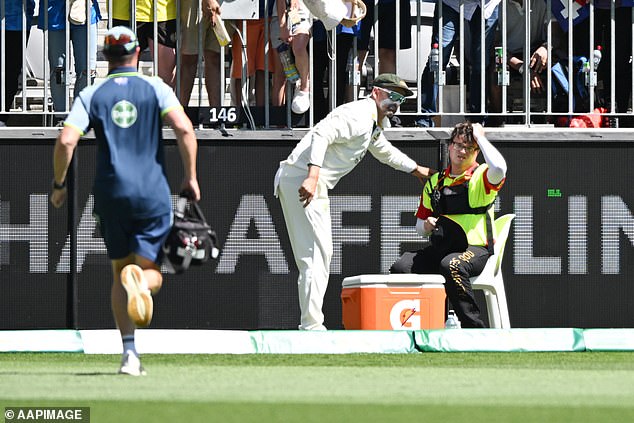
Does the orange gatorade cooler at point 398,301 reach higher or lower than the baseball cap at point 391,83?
lower

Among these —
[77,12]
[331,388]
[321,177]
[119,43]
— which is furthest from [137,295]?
[77,12]

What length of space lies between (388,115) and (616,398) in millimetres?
4709

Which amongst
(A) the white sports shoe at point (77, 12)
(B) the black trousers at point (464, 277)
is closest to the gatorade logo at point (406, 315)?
(B) the black trousers at point (464, 277)

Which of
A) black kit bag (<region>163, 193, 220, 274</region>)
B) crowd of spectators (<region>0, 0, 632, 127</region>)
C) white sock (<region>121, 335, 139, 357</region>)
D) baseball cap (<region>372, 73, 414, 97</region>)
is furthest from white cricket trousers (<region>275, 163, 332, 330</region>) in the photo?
white sock (<region>121, 335, 139, 357</region>)

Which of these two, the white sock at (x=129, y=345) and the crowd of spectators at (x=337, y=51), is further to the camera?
the crowd of spectators at (x=337, y=51)

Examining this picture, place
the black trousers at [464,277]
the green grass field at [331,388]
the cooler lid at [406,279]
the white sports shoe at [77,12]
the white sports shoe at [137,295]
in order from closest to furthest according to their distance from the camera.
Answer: the green grass field at [331,388] → the white sports shoe at [137,295] → the cooler lid at [406,279] → the black trousers at [464,277] → the white sports shoe at [77,12]

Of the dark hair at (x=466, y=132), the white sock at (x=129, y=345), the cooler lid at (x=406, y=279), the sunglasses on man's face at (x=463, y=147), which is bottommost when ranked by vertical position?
the white sock at (x=129, y=345)

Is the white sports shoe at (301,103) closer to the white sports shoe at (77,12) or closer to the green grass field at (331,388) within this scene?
the white sports shoe at (77,12)

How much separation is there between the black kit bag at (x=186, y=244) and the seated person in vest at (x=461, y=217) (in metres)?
3.31

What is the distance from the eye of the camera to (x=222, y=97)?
12.5m

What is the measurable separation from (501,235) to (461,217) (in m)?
0.35

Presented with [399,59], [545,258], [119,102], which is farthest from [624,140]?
[119,102]

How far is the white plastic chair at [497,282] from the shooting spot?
11.5 m

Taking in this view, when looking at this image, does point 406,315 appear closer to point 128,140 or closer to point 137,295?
point 128,140
